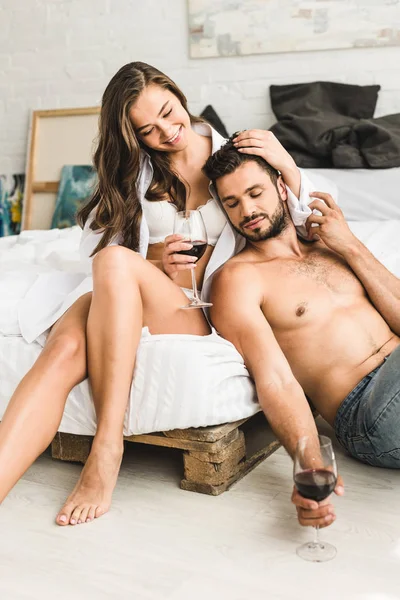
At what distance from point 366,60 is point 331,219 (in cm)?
194

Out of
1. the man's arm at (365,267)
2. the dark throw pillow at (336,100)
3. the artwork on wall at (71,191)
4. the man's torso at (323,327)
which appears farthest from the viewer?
the artwork on wall at (71,191)

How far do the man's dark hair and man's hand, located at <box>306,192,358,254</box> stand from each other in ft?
0.48

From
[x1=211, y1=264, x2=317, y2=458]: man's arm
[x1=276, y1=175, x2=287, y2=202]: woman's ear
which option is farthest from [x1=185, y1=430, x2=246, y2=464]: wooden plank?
[x1=276, y1=175, x2=287, y2=202]: woman's ear

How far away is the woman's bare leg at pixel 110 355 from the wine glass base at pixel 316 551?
0.51 m

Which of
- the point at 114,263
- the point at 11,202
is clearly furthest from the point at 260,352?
the point at 11,202

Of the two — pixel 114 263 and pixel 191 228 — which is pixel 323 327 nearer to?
pixel 191 228

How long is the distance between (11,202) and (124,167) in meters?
2.63

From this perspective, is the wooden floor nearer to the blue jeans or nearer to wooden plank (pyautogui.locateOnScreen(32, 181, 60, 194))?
the blue jeans

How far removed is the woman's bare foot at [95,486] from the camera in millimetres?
1814

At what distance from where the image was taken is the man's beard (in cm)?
210

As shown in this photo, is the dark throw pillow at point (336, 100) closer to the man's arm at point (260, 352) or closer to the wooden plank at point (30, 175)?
the wooden plank at point (30, 175)

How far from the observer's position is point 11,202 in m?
4.70

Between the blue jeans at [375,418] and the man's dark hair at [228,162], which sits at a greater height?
the man's dark hair at [228,162]

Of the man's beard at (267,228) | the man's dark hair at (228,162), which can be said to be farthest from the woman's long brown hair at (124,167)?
the man's beard at (267,228)
